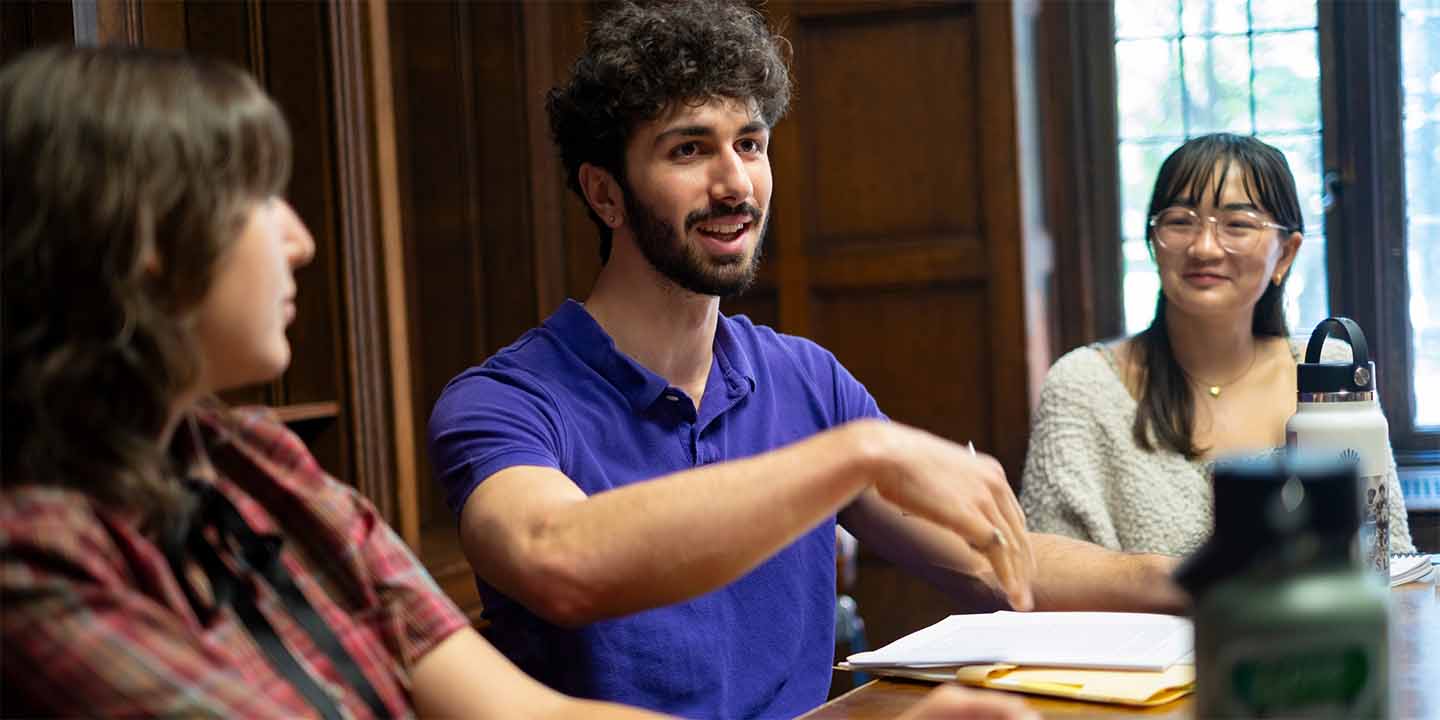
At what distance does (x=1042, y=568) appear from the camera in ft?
5.07

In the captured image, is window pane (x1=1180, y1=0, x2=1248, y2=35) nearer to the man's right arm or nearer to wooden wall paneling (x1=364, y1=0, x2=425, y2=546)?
wooden wall paneling (x1=364, y1=0, x2=425, y2=546)

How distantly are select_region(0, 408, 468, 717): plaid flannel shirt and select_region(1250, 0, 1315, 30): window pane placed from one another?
2.64 meters

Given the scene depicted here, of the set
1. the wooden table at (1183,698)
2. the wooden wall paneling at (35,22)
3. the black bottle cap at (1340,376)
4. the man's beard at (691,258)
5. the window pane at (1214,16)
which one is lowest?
the wooden table at (1183,698)

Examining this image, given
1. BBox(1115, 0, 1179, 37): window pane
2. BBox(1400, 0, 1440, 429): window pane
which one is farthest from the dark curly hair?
BBox(1400, 0, 1440, 429): window pane

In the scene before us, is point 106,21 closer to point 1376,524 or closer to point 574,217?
point 574,217

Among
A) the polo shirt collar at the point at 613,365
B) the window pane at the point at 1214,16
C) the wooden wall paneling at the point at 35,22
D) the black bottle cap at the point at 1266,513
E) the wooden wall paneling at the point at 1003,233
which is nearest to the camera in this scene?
the black bottle cap at the point at 1266,513

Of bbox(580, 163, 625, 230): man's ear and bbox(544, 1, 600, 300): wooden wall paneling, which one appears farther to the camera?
bbox(544, 1, 600, 300): wooden wall paneling

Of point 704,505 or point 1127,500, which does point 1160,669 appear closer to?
point 704,505

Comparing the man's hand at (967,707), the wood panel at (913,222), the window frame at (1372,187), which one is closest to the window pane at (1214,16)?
the window frame at (1372,187)

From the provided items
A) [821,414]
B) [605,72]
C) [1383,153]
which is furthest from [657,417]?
[1383,153]

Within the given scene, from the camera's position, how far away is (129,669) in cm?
78

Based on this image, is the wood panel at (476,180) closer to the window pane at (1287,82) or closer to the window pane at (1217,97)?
the window pane at (1217,97)

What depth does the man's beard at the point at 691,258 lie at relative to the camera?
5.53ft

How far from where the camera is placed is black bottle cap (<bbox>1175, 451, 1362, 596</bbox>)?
0.63m
